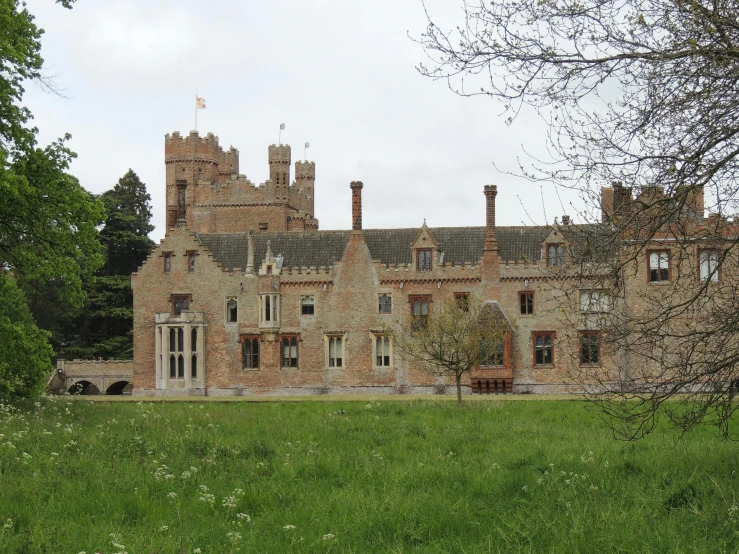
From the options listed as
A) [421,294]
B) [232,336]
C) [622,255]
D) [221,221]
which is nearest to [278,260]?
[232,336]

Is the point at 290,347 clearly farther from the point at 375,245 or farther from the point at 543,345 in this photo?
the point at 543,345

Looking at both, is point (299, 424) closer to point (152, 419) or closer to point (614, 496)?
point (152, 419)

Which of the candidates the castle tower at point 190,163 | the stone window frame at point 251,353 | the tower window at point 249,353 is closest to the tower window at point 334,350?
the stone window frame at point 251,353

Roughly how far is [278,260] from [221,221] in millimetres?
14550

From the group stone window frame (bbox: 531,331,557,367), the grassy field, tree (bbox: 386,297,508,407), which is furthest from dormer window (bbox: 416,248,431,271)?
the grassy field

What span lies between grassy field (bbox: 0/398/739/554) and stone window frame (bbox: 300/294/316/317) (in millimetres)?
26360

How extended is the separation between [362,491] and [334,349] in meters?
32.1

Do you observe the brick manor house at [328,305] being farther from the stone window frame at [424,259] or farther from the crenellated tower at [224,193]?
the crenellated tower at [224,193]

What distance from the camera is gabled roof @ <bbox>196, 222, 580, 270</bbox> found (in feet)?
142

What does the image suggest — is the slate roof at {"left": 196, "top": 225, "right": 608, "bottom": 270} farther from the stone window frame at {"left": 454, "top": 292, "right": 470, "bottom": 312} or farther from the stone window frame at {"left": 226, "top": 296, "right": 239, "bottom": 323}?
the stone window frame at {"left": 226, "top": 296, "right": 239, "bottom": 323}

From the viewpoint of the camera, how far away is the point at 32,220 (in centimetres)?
2056

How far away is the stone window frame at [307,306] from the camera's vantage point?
4356cm

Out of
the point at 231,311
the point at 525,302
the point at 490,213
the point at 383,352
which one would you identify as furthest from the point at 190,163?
the point at 525,302

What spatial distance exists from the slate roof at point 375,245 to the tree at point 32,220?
76.6 ft
